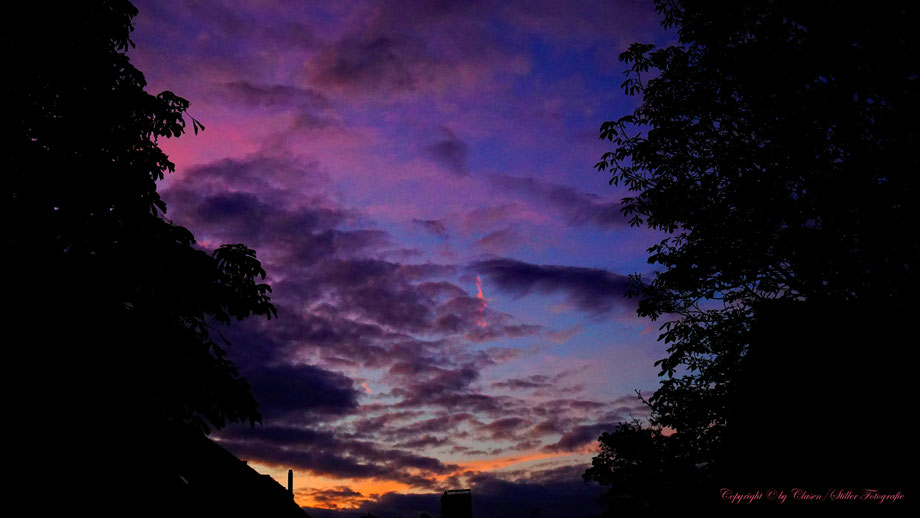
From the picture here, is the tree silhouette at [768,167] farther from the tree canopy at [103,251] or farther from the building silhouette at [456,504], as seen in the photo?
the building silhouette at [456,504]

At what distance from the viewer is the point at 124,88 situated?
1152 cm

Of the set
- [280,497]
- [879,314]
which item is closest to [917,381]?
[879,314]

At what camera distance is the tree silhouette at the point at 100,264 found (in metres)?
8.41

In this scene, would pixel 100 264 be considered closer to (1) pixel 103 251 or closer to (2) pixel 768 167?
(1) pixel 103 251

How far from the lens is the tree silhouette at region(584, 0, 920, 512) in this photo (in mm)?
10883

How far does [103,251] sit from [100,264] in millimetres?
332

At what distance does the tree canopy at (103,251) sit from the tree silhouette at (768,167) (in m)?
8.70

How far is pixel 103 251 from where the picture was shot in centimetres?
1016

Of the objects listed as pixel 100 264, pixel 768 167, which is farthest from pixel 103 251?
pixel 768 167

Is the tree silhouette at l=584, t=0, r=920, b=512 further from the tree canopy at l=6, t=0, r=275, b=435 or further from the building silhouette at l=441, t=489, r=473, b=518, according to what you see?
the building silhouette at l=441, t=489, r=473, b=518

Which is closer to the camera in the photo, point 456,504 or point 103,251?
point 103,251

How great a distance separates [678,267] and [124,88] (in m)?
11.7

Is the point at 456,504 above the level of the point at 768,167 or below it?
below

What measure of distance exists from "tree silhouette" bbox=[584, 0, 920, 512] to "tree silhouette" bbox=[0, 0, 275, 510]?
8643mm
